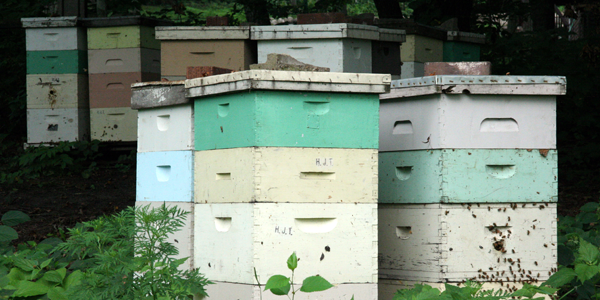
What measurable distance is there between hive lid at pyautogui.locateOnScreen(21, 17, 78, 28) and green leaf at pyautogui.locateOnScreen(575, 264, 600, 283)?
5818 mm

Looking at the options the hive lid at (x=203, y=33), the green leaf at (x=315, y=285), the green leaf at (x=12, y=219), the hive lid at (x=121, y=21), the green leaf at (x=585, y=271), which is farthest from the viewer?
the hive lid at (x=121, y=21)

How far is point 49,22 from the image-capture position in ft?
23.1

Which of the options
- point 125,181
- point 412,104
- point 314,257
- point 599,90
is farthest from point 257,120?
point 599,90

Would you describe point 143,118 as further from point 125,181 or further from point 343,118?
point 125,181

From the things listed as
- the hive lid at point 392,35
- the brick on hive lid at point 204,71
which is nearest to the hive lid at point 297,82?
the brick on hive lid at point 204,71

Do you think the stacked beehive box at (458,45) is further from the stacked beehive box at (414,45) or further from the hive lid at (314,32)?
the hive lid at (314,32)

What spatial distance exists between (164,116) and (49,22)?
4.17 m

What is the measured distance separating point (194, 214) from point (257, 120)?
76 cm

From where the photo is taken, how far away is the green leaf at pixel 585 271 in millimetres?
3185

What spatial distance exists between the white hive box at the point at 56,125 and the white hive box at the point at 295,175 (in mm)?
4433

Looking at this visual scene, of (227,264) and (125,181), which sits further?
(125,181)

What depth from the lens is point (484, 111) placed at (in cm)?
335

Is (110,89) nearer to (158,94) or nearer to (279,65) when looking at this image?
(158,94)

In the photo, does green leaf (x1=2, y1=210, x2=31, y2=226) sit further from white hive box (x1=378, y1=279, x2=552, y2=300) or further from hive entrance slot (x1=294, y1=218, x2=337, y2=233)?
white hive box (x1=378, y1=279, x2=552, y2=300)
